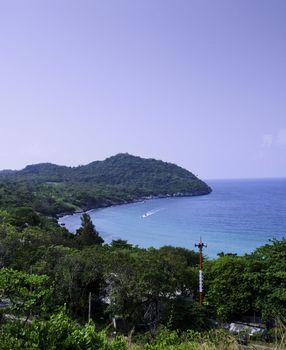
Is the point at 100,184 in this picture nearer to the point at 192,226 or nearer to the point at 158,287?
the point at 192,226

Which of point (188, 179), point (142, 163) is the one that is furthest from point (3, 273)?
point (142, 163)

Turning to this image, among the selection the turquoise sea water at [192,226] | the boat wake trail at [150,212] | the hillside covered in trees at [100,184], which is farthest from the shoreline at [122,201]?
the boat wake trail at [150,212]

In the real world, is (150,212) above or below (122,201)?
below

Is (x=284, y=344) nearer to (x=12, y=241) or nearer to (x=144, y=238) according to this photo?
(x=12, y=241)

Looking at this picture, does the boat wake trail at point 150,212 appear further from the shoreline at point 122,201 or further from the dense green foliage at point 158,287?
the dense green foliage at point 158,287

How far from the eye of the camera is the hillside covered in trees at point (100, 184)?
8456 centimetres

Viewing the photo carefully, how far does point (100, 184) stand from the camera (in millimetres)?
142500

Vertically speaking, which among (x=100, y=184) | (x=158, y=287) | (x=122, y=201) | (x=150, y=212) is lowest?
(x=150, y=212)

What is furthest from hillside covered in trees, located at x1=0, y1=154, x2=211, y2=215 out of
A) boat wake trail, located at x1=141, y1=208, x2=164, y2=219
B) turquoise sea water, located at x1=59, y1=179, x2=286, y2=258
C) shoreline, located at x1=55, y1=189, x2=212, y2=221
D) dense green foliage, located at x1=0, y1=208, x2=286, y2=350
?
dense green foliage, located at x1=0, y1=208, x2=286, y2=350

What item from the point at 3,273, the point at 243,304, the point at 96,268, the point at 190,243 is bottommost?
the point at 190,243

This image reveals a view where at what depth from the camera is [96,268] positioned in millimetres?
17438

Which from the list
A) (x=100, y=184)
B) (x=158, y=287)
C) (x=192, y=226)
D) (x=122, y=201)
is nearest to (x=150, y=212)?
(x=192, y=226)

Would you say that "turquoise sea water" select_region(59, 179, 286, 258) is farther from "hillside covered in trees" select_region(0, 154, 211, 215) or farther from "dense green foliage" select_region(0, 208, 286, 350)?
"dense green foliage" select_region(0, 208, 286, 350)

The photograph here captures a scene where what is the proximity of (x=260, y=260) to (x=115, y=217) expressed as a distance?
216ft
